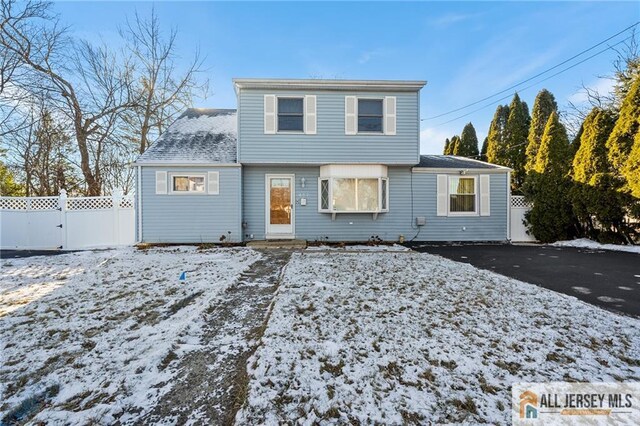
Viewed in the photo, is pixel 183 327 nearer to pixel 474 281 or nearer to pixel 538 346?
pixel 538 346

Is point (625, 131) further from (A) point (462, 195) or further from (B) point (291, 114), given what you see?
(B) point (291, 114)

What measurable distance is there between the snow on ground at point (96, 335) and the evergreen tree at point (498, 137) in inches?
681

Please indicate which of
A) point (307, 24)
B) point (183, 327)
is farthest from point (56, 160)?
point (183, 327)

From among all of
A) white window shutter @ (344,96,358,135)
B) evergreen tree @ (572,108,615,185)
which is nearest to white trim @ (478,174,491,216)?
evergreen tree @ (572,108,615,185)

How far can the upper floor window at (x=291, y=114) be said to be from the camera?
29.4 ft

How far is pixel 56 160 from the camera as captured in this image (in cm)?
1389

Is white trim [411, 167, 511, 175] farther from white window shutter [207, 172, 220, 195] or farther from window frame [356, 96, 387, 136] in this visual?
white window shutter [207, 172, 220, 195]

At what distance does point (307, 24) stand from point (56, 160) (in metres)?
14.4

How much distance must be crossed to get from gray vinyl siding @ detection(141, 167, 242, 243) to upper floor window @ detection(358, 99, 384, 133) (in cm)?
445

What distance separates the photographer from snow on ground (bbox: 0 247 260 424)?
72.7 inches

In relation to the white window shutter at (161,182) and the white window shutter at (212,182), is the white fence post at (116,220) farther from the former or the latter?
the white window shutter at (212,182)

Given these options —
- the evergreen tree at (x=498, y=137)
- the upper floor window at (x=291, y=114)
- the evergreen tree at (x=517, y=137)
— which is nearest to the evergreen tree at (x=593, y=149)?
the evergreen tree at (x=517, y=137)

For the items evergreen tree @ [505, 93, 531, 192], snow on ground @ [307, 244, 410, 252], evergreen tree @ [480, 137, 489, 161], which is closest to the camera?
snow on ground @ [307, 244, 410, 252]

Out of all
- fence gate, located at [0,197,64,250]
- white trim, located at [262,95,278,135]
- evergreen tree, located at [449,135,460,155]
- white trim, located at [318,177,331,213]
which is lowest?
fence gate, located at [0,197,64,250]
